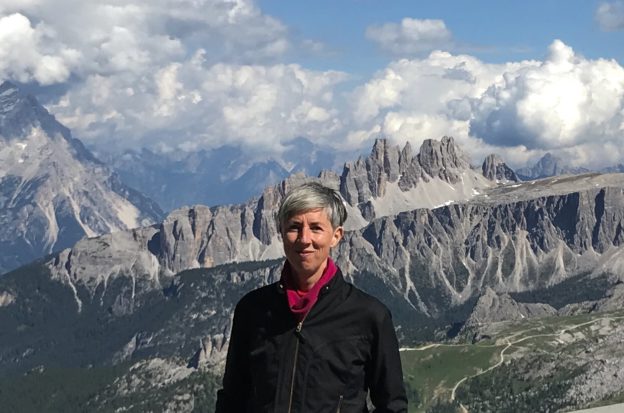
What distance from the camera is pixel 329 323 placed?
1648 cm

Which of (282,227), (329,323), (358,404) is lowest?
(358,404)

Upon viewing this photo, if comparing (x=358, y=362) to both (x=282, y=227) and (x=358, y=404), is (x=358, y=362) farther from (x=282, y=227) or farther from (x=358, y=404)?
(x=282, y=227)

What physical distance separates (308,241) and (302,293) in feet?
3.15

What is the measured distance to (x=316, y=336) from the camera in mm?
16406

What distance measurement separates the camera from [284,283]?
16.9 meters

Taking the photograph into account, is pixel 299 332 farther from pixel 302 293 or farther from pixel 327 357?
pixel 302 293

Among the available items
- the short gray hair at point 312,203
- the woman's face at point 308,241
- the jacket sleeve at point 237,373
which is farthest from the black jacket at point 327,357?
the short gray hair at point 312,203

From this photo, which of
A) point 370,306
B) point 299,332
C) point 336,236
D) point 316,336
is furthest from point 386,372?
point 336,236

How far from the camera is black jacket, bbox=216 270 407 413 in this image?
1620 cm

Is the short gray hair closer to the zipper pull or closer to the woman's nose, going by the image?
the woman's nose

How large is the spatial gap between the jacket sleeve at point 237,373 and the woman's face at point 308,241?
145 centimetres

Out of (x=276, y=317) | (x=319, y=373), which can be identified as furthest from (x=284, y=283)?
(x=319, y=373)

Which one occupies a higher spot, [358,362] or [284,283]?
[284,283]

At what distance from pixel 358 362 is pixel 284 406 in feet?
4.88
